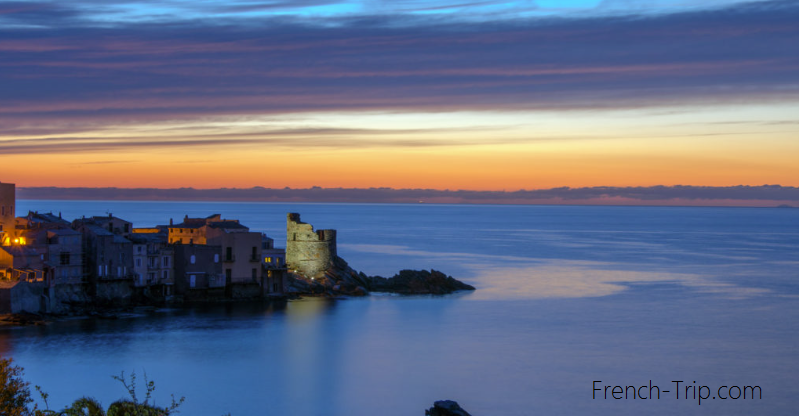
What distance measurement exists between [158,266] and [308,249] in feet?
44.1

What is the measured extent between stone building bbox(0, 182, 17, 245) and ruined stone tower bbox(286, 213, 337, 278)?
21495 millimetres

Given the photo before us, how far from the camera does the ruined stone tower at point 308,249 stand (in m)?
72.7

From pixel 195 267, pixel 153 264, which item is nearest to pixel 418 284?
pixel 195 267

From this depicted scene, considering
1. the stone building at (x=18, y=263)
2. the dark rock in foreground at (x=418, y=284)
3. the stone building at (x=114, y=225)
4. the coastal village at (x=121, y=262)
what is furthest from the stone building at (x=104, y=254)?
the dark rock in foreground at (x=418, y=284)

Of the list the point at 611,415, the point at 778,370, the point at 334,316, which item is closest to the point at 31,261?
the point at 334,316

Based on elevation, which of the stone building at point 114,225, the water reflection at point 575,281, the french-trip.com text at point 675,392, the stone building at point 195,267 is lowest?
the french-trip.com text at point 675,392

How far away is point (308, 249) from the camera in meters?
72.8

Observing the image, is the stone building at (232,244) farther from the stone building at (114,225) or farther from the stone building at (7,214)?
the stone building at (7,214)

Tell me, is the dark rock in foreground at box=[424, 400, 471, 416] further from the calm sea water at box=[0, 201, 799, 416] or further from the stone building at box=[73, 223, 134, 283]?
the stone building at box=[73, 223, 134, 283]

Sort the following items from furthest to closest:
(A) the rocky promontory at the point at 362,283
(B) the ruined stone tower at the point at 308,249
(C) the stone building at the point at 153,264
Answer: (B) the ruined stone tower at the point at 308,249 < (A) the rocky promontory at the point at 362,283 < (C) the stone building at the point at 153,264

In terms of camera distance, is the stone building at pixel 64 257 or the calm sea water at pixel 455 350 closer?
the calm sea water at pixel 455 350

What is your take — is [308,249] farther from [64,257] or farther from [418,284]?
[64,257]

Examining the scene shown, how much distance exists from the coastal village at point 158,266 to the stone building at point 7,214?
0.20ft

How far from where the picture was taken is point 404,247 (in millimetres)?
129875
